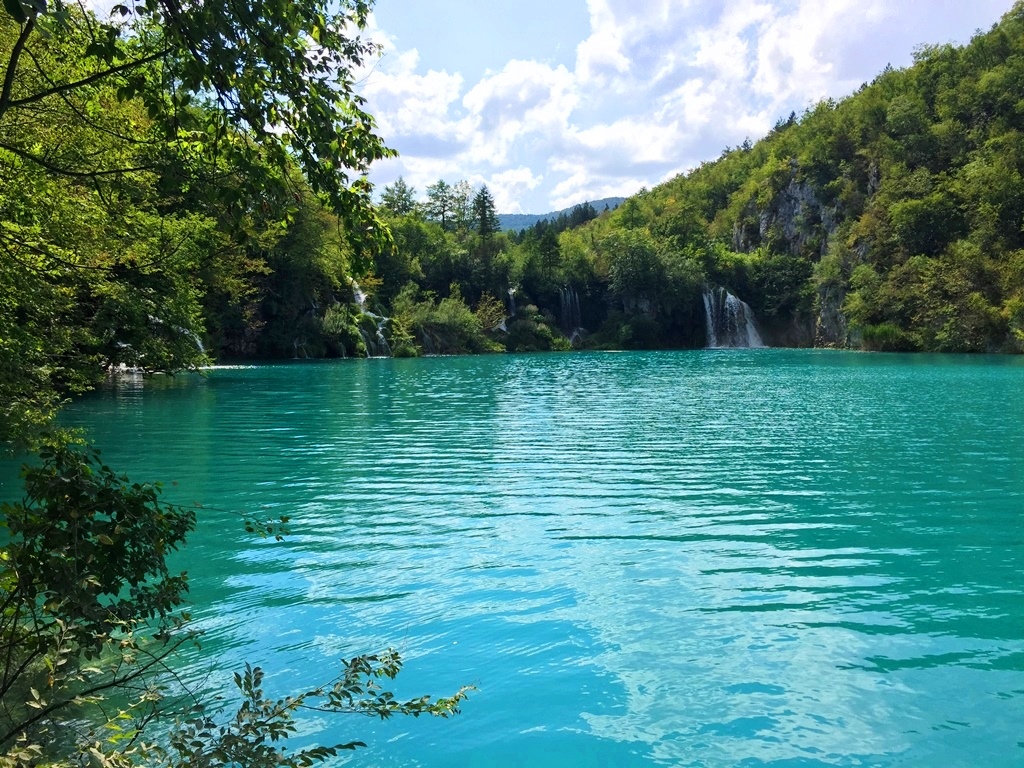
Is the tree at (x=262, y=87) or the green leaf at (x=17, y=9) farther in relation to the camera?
the tree at (x=262, y=87)

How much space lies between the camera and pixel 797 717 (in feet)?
15.9

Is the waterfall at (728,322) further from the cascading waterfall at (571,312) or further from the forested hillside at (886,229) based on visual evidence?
the cascading waterfall at (571,312)

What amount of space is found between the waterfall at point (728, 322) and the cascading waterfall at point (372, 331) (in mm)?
36488

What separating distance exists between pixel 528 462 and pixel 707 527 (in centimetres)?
512

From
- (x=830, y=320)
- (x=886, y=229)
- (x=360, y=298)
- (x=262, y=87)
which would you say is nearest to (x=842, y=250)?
(x=830, y=320)

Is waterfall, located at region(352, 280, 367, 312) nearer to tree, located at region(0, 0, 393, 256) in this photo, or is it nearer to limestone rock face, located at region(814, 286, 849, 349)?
limestone rock face, located at region(814, 286, 849, 349)

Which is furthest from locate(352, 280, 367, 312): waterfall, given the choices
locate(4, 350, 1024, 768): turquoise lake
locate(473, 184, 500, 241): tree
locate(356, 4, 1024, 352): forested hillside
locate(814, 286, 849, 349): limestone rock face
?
locate(814, 286, 849, 349): limestone rock face

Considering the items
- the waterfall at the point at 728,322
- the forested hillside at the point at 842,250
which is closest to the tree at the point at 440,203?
the forested hillside at the point at 842,250

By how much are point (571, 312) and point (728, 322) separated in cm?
1673

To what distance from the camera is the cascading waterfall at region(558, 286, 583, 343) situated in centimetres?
7644

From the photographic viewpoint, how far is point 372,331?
5447 cm

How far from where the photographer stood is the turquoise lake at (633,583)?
475 centimetres

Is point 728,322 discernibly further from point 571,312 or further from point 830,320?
point 571,312

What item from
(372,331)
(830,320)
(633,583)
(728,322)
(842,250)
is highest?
(842,250)
